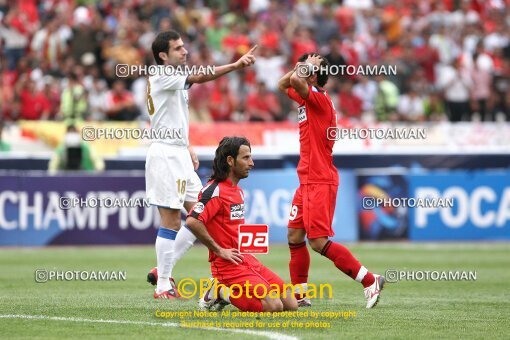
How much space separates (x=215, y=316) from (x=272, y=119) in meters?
14.7

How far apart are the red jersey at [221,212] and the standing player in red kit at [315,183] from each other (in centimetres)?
93

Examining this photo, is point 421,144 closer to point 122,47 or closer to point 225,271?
point 122,47

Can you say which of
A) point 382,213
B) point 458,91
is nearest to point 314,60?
point 382,213

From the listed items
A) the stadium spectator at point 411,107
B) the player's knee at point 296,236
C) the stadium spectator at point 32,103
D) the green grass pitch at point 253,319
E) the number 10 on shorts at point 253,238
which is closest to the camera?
the green grass pitch at point 253,319

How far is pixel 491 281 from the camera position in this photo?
13.4 metres

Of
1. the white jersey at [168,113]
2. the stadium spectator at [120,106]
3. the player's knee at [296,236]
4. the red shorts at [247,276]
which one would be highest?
the stadium spectator at [120,106]

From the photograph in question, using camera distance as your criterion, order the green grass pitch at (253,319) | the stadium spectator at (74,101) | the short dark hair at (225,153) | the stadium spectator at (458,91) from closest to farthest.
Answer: the green grass pitch at (253,319) < the short dark hair at (225,153) < the stadium spectator at (74,101) < the stadium spectator at (458,91)

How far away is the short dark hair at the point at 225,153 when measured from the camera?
373 inches

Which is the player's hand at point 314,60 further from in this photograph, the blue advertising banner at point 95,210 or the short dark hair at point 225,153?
the blue advertising banner at point 95,210

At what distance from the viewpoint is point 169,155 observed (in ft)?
36.5

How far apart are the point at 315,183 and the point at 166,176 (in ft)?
5.41

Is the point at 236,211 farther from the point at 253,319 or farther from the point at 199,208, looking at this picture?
the point at 253,319

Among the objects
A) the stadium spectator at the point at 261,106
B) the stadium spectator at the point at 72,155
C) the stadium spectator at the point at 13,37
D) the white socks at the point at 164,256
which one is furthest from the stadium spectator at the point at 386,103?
the white socks at the point at 164,256

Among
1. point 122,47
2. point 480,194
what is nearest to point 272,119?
point 122,47
